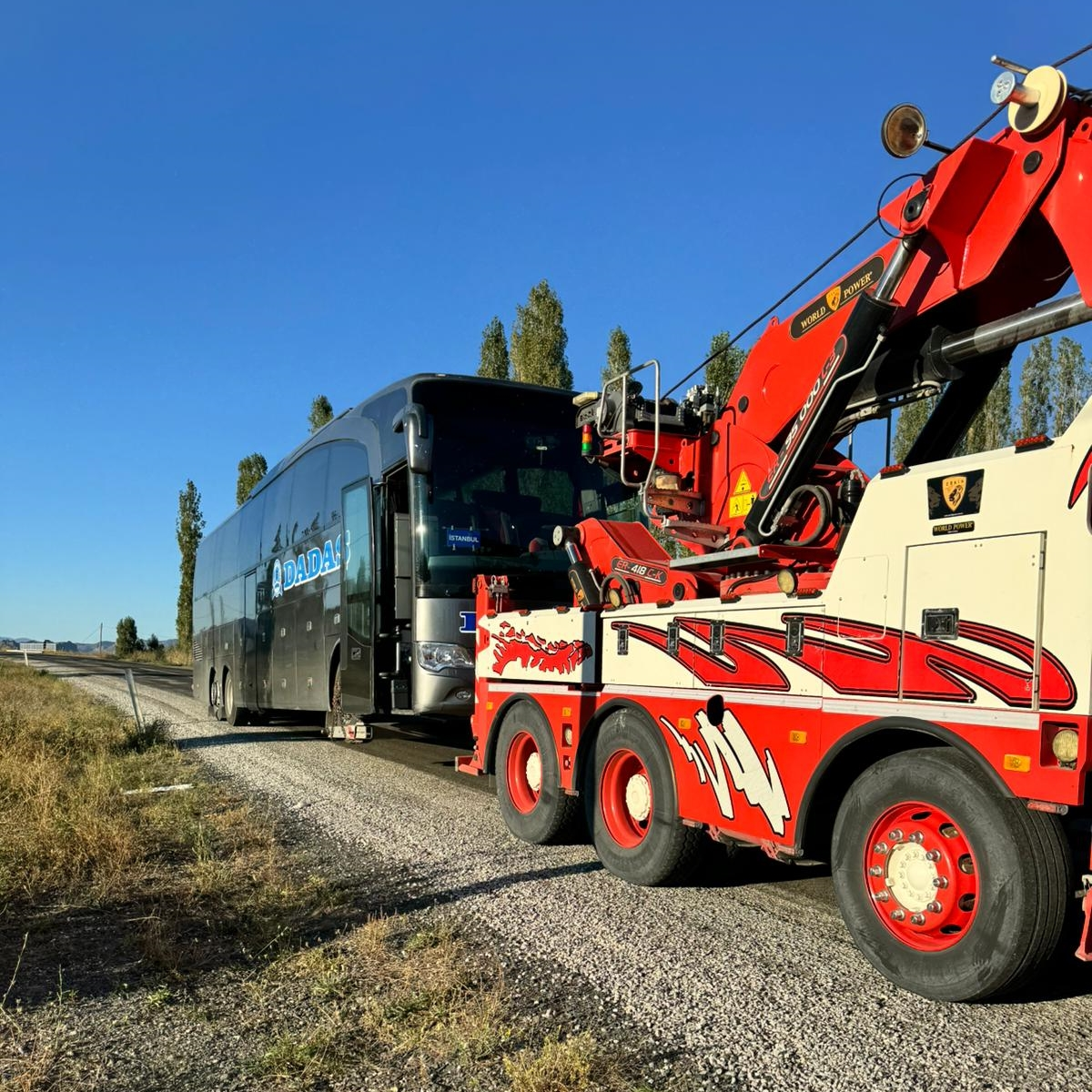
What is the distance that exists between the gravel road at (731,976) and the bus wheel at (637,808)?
163mm

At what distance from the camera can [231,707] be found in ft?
63.0

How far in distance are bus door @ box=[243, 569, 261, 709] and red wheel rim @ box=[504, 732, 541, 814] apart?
383 inches

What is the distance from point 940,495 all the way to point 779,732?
148cm

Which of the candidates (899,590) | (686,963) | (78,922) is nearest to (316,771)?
(78,922)

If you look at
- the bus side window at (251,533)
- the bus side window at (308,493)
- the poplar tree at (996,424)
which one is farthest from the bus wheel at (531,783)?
the poplar tree at (996,424)

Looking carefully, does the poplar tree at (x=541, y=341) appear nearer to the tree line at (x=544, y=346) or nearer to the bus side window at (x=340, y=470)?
the tree line at (x=544, y=346)

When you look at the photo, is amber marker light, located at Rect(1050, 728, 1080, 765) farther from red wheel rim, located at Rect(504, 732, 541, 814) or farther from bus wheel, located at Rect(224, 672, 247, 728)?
bus wheel, located at Rect(224, 672, 247, 728)

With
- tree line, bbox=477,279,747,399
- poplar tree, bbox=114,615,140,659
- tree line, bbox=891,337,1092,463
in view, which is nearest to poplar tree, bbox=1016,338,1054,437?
tree line, bbox=891,337,1092,463

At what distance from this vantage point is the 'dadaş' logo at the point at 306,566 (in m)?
12.0

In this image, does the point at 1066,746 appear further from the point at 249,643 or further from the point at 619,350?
the point at 619,350

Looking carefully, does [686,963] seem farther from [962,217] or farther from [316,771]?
[316,771]

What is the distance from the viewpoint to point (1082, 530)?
3514 millimetres

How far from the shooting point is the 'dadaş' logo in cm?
1201

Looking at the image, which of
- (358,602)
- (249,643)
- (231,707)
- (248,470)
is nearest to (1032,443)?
(358,602)
